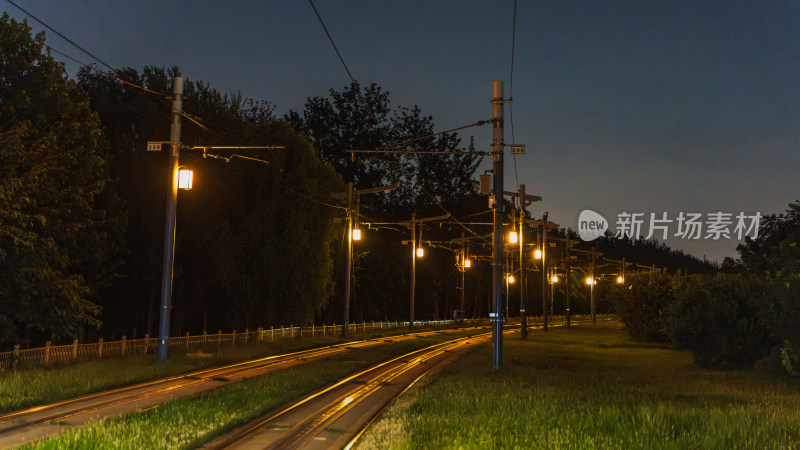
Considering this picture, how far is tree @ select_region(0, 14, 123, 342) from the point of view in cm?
2169

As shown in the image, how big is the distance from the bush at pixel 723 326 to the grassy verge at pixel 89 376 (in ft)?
58.6

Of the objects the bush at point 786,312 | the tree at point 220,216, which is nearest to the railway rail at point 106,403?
the bush at point 786,312

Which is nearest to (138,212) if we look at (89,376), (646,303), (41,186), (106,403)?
(41,186)

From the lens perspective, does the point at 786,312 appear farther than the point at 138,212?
No

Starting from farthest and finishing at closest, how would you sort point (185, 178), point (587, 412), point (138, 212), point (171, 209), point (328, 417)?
point (138, 212)
point (171, 209)
point (185, 178)
point (328, 417)
point (587, 412)

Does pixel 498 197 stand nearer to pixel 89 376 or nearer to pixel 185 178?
pixel 185 178

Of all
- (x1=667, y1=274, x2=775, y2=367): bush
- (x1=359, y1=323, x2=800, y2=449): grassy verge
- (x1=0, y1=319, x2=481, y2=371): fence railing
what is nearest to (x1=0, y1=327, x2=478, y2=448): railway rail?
Answer: (x1=0, y1=319, x2=481, y2=371): fence railing

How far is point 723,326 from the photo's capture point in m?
28.3

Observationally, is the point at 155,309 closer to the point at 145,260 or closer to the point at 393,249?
the point at 145,260

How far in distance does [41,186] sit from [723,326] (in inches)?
1036

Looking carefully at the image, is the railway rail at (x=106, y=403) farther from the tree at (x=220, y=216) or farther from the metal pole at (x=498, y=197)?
the tree at (x=220, y=216)

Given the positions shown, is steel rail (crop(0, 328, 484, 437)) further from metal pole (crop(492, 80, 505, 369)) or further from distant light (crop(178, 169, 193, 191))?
metal pole (crop(492, 80, 505, 369))

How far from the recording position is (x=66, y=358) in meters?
22.4

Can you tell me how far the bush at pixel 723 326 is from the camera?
1099 inches
